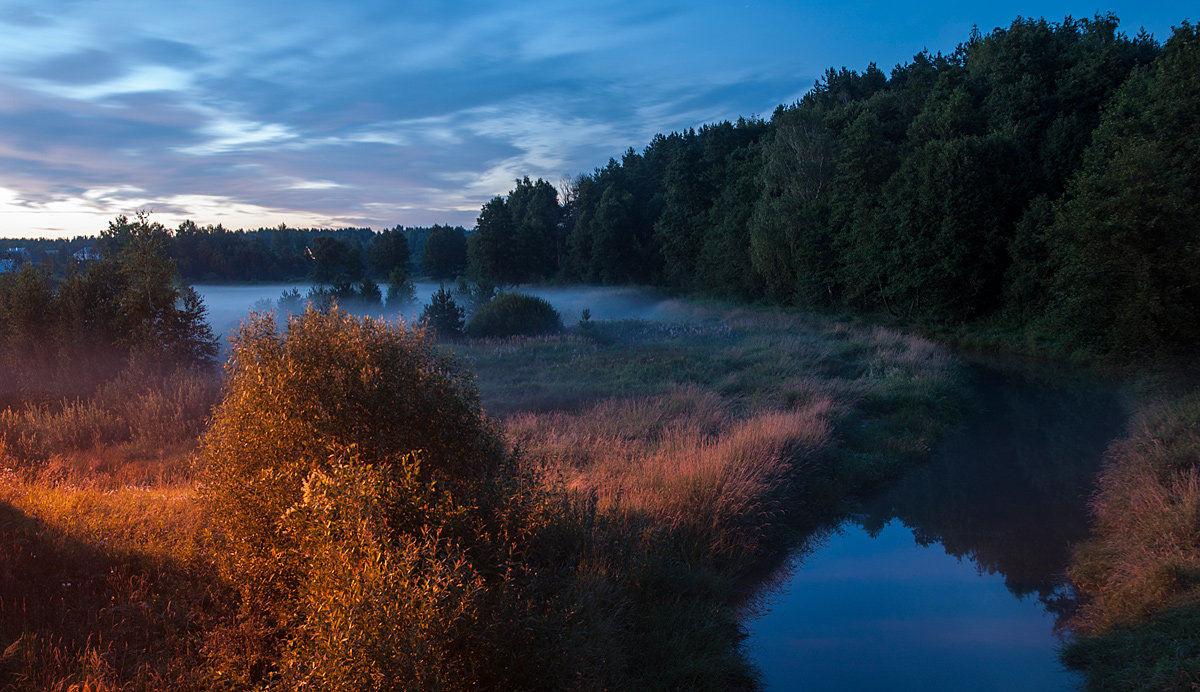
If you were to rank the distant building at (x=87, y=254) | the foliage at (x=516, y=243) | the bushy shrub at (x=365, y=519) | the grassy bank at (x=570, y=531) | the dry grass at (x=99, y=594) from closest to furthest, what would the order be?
the bushy shrub at (x=365, y=519), the dry grass at (x=99, y=594), the grassy bank at (x=570, y=531), the distant building at (x=87, y=254), the foliage at (x=516, y=243)

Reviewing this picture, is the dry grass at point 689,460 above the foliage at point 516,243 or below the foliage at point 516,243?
below

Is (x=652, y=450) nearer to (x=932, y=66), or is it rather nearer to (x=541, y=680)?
(x=541, y=680)

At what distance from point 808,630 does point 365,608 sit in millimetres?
5603

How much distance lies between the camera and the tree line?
19203 mm

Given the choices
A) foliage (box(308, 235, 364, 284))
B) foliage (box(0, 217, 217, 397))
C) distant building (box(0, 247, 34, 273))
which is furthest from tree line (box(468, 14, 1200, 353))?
distant building (box(0, 247, 34, 273))

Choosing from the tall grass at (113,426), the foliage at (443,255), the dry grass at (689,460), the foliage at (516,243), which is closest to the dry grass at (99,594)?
the tall grass at (113,426)

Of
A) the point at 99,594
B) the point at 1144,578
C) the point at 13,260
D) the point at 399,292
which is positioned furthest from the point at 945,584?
the point at 399,292

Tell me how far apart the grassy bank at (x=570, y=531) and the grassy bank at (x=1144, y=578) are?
330cm

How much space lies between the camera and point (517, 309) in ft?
96.4

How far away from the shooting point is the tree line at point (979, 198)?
1920cm

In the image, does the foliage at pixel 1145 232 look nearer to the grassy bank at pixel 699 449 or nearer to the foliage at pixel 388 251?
the grassy bank at pixel 699 449

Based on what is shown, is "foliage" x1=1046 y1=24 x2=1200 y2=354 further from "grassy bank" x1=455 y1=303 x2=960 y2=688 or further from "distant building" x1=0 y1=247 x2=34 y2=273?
"distant building" x1=0 y1=247 x2=34 y2=273

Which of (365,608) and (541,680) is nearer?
(365,608)

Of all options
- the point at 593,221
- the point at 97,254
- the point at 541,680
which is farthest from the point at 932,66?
the point at 541,680
